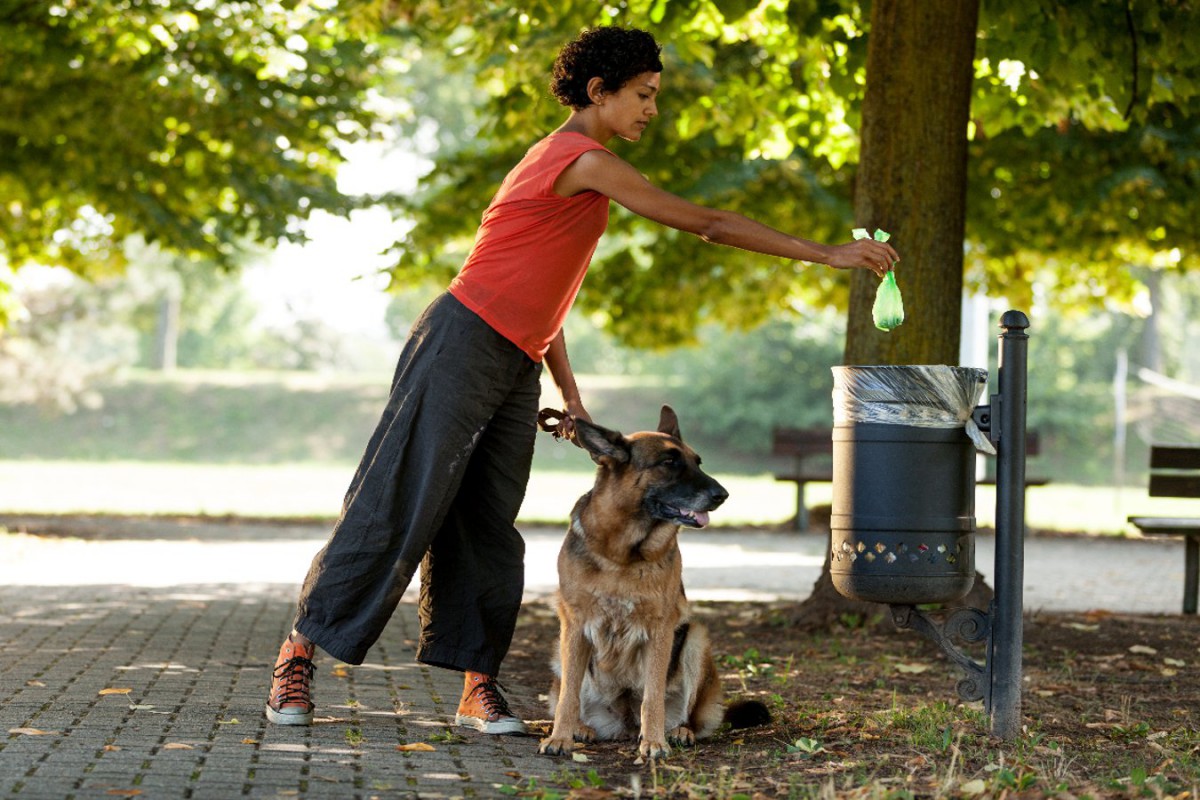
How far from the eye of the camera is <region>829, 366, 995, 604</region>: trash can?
5.10m

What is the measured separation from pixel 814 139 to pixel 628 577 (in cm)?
720

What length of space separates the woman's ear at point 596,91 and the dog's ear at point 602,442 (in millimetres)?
1088

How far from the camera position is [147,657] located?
6.95m

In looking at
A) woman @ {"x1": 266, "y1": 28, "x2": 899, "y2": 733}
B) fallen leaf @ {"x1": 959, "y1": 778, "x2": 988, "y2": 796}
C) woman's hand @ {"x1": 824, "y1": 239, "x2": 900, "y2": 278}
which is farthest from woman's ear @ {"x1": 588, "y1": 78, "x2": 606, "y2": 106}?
fallen leaf @ {"x1": 959, "y1": 778, "x2": 988, "y2": 796}

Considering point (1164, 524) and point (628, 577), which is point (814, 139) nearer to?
point (1164, 524)

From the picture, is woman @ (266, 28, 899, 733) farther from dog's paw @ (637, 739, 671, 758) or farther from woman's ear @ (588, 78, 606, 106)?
dog's paw @ (637, 739, 671, 758)

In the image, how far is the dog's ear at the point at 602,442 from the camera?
4949 mm

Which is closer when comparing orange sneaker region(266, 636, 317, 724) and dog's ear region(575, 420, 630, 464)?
dog's ear region(575, 420, 630, 464)

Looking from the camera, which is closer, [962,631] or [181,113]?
[962,631]

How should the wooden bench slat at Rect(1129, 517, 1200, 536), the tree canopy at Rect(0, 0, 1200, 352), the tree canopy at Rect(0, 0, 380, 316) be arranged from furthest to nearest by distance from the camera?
the tree canopy at Rect(0, 0, 380, 316) → the tree canopy at Rect(0, 0, 1200, 352) → the wooden bench slat at Rect(1129, 517, 1200, 536)

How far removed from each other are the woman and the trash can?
794 mm

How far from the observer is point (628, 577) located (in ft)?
16.4

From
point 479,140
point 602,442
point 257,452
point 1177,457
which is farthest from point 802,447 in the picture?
point 257,452

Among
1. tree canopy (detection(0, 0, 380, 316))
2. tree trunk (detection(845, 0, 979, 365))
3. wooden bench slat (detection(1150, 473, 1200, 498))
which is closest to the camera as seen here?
tree trunk (detection(845, 0, 979, 365))
